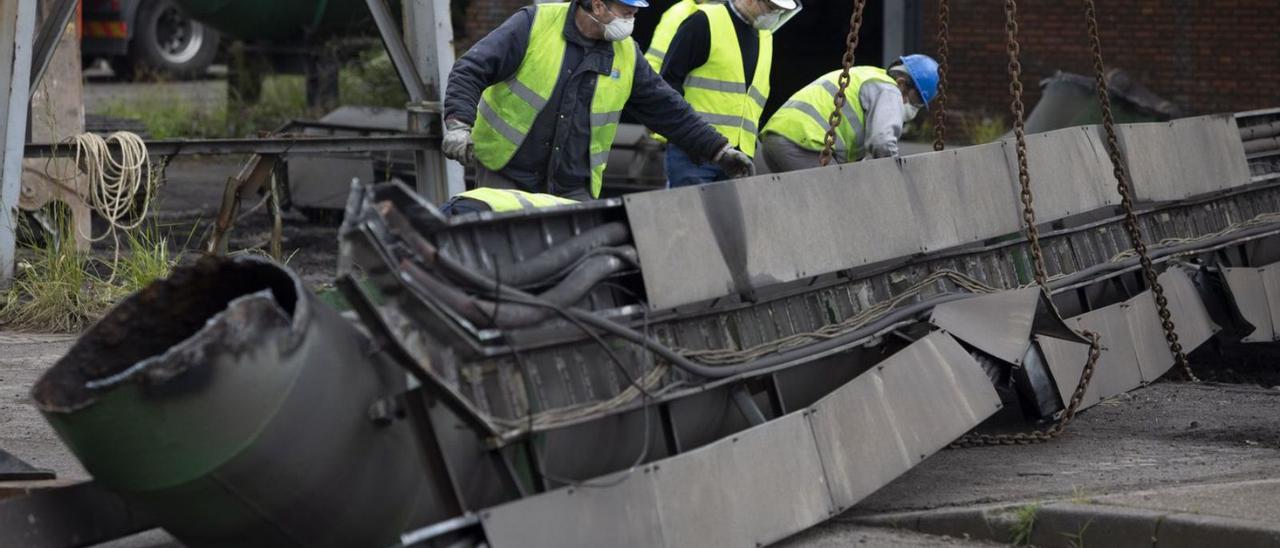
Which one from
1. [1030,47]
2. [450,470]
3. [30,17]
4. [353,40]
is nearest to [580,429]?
[450,470]

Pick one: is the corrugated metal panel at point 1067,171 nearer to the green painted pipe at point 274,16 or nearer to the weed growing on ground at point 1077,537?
the weed growing on ground at point 1077,537

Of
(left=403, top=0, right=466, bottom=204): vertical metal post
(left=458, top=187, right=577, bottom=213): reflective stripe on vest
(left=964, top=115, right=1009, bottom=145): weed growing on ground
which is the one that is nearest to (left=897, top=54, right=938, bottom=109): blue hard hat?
(left=458, top=187, right=577, bottom=213): reflective stripe on vest

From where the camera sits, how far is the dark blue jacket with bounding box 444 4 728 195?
268 inches

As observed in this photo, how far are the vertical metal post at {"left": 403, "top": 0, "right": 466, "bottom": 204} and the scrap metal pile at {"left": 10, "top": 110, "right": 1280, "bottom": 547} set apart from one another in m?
4.58

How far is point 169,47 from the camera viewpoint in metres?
21.3

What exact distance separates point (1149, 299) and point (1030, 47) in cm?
856

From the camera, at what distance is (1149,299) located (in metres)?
7.59

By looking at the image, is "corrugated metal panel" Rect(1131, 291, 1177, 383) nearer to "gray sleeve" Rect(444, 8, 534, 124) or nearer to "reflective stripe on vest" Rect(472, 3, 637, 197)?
"reflective stripe on vest" Rect(472, 3, 637, 197)

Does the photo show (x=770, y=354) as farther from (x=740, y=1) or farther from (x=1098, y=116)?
(x=1098, y=116)

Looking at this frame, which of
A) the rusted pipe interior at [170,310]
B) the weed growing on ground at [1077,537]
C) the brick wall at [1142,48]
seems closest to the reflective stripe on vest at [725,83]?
the weed growing on ground at [1077,537]

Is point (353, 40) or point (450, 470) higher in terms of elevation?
point (353, 40)

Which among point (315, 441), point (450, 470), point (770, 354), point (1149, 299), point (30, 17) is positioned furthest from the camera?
point (30, 17)

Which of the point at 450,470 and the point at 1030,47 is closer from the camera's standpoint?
the point at 450,470

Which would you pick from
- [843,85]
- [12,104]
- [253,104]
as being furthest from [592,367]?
[253,104]
